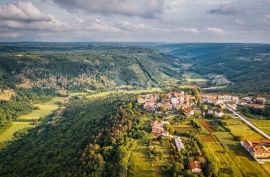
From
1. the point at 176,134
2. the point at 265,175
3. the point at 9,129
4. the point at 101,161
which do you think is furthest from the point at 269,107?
the point at 9,129

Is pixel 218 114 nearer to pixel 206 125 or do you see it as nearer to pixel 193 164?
pixel 206 125

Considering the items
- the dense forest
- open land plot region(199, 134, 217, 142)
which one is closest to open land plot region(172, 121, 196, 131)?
open land plot region(199, 134, 217, 142)

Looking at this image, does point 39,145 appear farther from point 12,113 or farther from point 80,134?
point 12,113

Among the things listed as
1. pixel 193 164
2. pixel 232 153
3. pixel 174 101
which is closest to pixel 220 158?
pixel 232 153

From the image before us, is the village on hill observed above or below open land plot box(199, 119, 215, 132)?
above

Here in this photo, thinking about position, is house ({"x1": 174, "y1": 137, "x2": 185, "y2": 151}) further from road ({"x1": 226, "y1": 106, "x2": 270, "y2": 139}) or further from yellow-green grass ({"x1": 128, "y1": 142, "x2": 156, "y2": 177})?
road ({"x1": 226, "y1": 106, "x2": 270, "y2": 139})
